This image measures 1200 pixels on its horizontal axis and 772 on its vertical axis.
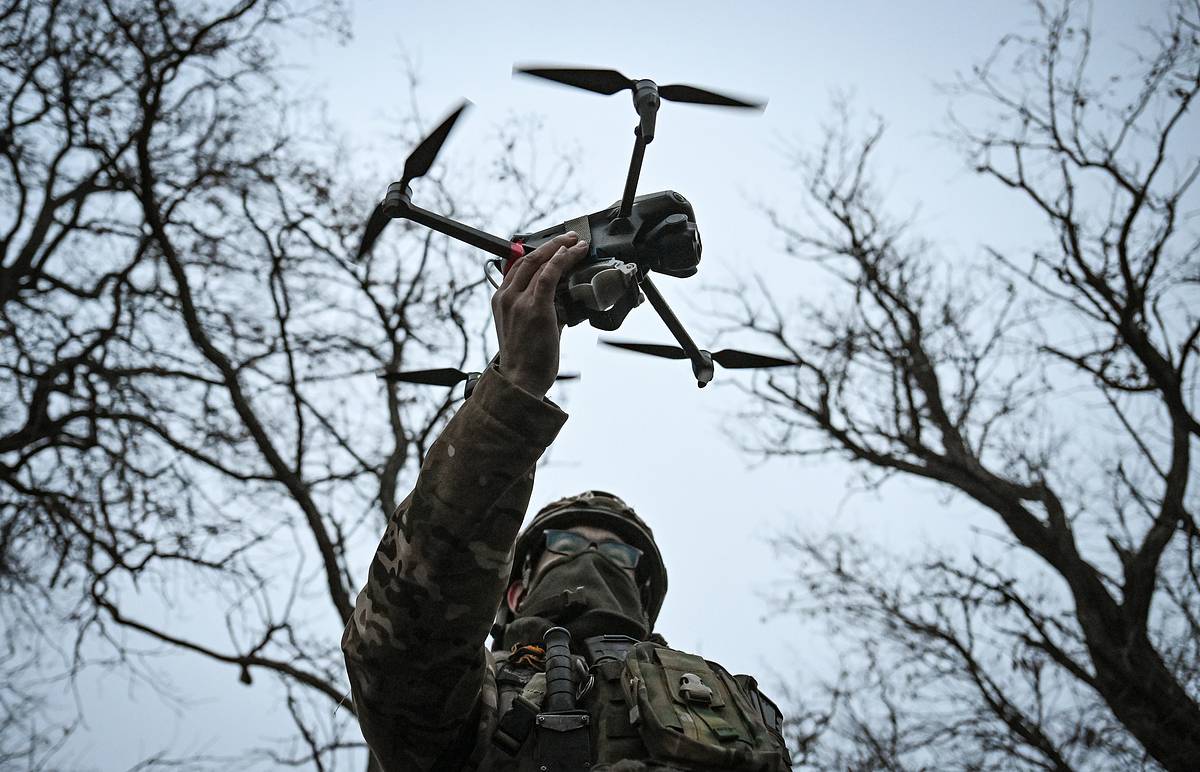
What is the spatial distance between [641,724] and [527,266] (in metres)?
1.53

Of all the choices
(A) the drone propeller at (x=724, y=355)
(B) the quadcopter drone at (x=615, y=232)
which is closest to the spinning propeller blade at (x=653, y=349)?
(A) the drone propeller at (x=724, y=355)

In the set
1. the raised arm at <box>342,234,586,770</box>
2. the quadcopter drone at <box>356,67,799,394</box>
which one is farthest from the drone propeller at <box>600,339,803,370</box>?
the raised arm at <box>342,234,586,770</box>

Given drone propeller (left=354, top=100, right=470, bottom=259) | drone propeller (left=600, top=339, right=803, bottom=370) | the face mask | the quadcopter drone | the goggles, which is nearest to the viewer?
the quadcopter drone

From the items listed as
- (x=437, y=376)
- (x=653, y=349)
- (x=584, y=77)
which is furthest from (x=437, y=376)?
(x=584, y=77)

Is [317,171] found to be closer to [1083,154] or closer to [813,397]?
[813,397]

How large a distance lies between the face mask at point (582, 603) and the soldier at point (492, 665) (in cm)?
48

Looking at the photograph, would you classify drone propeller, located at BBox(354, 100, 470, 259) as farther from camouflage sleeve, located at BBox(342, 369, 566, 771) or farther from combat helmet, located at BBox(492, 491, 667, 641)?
combat helmet, located at BBox(492, 491, 667, 641)

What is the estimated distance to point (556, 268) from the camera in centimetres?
268

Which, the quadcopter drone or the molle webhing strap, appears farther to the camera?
the molle webhing strap

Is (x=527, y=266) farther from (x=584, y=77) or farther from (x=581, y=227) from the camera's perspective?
(x=584, y=77)

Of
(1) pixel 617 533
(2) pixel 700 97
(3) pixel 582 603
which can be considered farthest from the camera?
(1) pixel 617 533

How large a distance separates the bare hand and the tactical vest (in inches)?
44.4

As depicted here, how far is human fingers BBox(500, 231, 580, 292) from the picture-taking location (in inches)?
106

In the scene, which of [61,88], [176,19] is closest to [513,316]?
[176,19]
